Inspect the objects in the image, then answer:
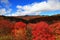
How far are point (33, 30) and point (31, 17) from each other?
0.23m

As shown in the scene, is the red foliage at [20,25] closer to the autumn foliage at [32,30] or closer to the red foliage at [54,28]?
the autumn foliage at [32,30]

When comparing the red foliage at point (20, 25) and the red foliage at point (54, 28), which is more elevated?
the red foliage at point (20, 25)

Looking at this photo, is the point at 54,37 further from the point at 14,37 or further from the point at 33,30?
the point at 14,37

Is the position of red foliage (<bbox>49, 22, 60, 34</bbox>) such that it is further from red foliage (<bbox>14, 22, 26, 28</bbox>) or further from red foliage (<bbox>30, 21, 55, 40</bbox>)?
red foliage (<bbox>14, 22, 26, 28</bbox>)

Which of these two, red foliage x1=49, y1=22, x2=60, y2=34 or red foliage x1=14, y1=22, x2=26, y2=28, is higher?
red foliage x1=14, y1=22, x2=26, y2=28

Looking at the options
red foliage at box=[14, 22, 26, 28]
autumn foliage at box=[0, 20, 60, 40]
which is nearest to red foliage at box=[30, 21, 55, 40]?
autumn foliage at box=[0, 20, 60, 40]

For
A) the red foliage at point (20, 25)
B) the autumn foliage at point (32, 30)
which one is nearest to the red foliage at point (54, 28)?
the autumn foliage at point (32, 30)

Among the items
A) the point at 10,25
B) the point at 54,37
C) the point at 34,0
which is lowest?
the point at 54,37

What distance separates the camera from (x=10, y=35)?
2.99m

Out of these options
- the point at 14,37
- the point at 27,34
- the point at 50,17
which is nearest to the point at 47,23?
the point at 50,17

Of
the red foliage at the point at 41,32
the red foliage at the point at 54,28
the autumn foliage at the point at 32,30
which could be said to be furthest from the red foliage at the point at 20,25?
the red foliage at the point at 54,28

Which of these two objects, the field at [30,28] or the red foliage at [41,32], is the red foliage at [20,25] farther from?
the red foliage at [41,32]

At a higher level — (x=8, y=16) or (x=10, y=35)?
(x=8, y=16)

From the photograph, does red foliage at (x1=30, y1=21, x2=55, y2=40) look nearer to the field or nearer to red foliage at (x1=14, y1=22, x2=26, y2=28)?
the field
